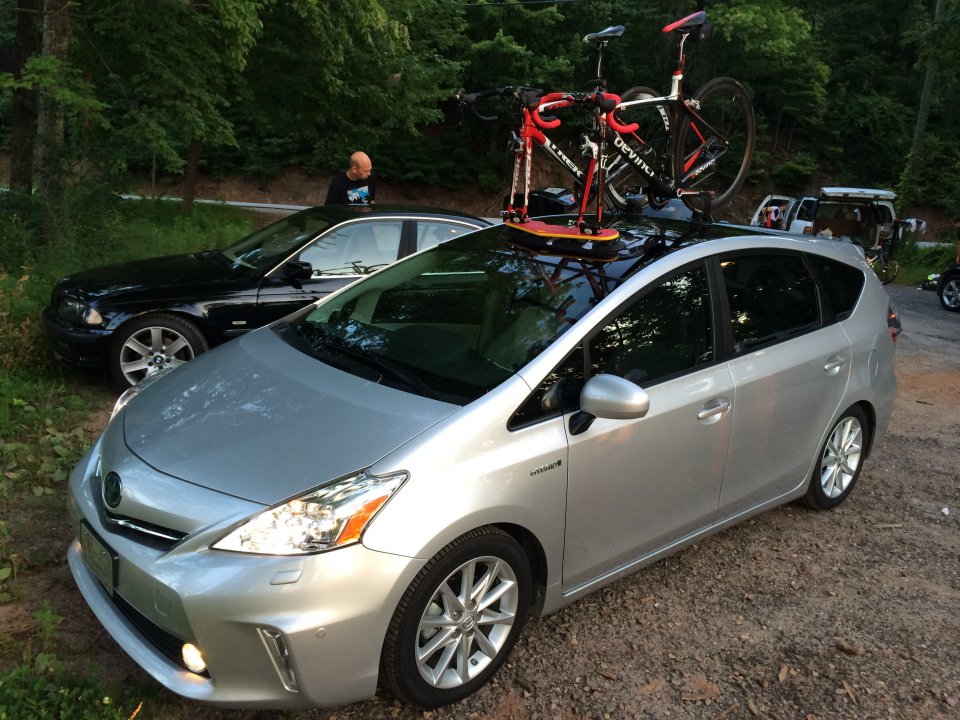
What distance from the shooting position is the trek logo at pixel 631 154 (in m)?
5.11

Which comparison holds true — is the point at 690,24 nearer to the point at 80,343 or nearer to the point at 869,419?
the point at 869,419

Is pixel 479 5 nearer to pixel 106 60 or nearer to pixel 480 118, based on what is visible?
pixel 106 60

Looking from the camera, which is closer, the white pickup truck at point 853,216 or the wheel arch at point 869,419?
the wheel arch at point 869,419

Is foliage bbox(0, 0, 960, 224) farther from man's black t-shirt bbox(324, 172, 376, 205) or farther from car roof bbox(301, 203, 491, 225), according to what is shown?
car roof bbox(301, 203, 491, 225)

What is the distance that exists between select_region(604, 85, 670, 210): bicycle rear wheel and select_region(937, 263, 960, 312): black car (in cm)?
1120

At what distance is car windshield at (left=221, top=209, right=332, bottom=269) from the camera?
251 inches

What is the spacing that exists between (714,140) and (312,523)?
445 cm

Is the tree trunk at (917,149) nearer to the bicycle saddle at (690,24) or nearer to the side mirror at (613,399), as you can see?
the bicycle saddle at (690,24)

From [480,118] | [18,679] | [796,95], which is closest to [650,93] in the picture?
[480,118]

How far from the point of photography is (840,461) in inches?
184

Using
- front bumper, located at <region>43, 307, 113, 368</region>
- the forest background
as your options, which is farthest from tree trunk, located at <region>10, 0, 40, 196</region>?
front bumper, located at <region>43, 307, 113, 368</region>

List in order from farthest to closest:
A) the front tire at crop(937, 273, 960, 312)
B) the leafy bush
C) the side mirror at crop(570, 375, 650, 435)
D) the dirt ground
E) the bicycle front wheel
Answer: the leafy bush, the front tire at crop(937, 273, 960, 312), the bicycle front wheel, the dirt ground, the side mirror at crop(570, 375, 650, 435)

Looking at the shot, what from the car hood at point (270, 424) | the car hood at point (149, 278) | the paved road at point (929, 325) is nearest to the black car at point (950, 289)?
the paved road at point (929, 325)

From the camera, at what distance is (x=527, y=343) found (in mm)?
3193
